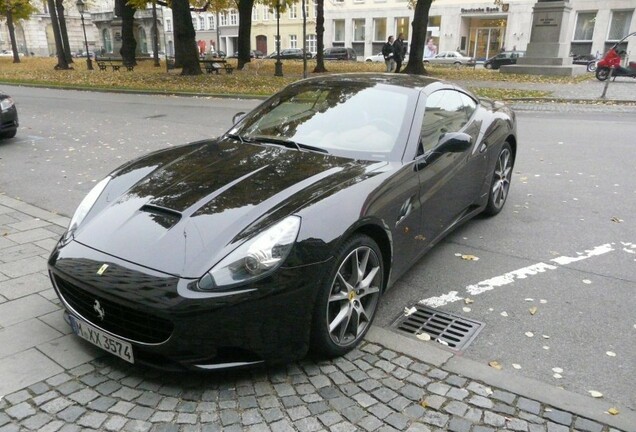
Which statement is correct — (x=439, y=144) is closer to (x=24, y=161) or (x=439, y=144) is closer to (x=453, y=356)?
(x=453, y=356)

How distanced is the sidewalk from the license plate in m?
0.19

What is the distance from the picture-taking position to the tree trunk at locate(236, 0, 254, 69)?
3061 cm

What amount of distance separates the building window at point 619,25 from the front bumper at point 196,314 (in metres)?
55.9

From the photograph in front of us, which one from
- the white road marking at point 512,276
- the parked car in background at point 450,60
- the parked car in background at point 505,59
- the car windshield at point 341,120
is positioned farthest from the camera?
the parked car in background at point 450,60

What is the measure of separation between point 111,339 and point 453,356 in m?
1.96

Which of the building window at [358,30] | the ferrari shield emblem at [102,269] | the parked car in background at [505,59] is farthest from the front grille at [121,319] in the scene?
the building window at [358,30]

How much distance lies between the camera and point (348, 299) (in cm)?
321

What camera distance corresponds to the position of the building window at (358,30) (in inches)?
2475

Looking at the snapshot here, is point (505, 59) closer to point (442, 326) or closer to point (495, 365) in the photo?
point (442, 326)

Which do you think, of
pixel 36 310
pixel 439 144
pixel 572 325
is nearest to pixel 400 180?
pixel 439 144

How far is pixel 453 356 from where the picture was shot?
327 cm

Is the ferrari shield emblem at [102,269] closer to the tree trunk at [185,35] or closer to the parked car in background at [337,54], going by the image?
the tree trunk at [185,35]

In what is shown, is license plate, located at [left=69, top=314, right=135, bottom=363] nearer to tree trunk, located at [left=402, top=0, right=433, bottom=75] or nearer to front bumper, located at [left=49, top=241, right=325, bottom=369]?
front bumper, located at [left=49, top=241, right=325, bottom=369]

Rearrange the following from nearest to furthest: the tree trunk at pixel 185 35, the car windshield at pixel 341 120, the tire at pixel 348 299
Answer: the tire at pixel 348 299, the car windshield at pixel 341 120, the tree trunk at pixel 185 35
